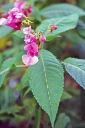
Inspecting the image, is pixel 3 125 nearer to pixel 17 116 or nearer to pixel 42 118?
pixel 17 116

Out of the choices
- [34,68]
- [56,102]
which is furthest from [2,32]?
[56,102]

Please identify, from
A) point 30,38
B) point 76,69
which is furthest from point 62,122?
point 30,38

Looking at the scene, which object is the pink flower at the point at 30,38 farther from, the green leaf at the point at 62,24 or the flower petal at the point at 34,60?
the green leaf at the point at 62,24

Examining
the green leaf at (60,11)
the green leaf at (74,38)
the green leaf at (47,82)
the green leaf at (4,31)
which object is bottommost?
the green leaf at (74,38)

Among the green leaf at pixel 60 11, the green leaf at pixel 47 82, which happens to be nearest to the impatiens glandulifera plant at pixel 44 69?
the green leaf at pixel 47 82

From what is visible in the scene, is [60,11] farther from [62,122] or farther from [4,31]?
[62,122]

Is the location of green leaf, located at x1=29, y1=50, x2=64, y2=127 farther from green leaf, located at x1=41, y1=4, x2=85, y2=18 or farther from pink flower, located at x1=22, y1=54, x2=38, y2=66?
green leaf, located at x1=41, y1=4, x2=85, y2=18
